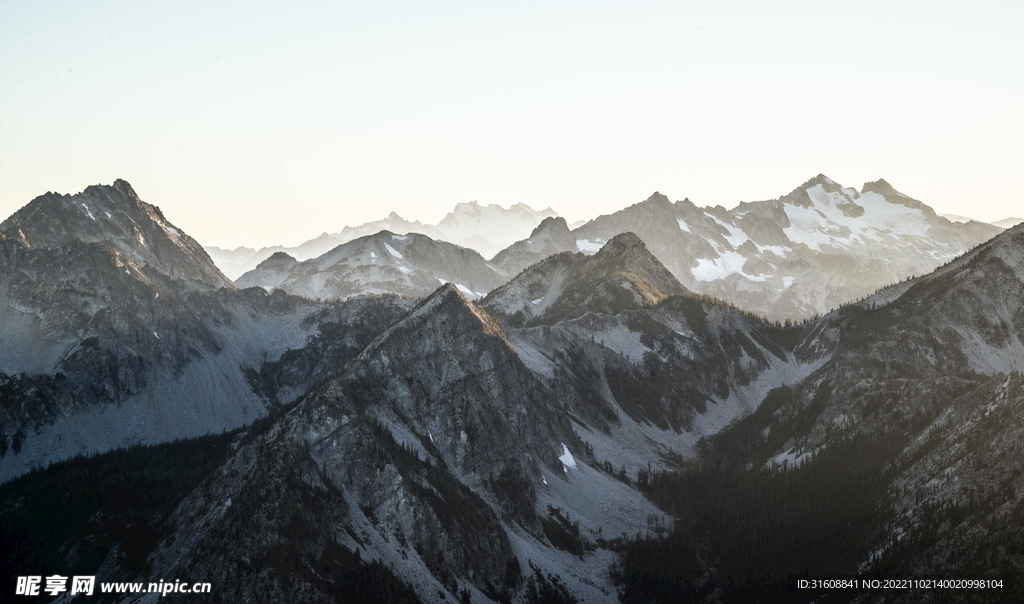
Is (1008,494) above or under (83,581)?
under

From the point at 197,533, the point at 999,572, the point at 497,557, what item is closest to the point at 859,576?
the point at 999,572

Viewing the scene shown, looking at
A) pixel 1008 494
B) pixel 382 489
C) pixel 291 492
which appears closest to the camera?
pixel 1008 494

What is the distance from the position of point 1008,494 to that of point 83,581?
17055 centimetres

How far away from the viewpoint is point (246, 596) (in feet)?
538

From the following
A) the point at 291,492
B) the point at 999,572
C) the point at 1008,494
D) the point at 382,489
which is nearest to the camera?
the point at 999,572

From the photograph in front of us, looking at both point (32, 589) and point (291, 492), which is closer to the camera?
point (291, 492)

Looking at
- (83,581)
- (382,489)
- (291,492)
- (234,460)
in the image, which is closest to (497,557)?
(382,489)

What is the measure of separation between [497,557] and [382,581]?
2917 centimetres

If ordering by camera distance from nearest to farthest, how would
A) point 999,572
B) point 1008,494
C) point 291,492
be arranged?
point 999,572, point 1008,494, point 291,492

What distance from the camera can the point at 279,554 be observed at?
170 meters

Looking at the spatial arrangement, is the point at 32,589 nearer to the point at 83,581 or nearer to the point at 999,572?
the point at 83,581

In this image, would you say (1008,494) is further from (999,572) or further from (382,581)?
(382,581)

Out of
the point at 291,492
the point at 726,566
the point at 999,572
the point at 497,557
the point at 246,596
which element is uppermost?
the point at 291,492

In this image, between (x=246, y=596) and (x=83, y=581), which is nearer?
(x=246, y=596)
